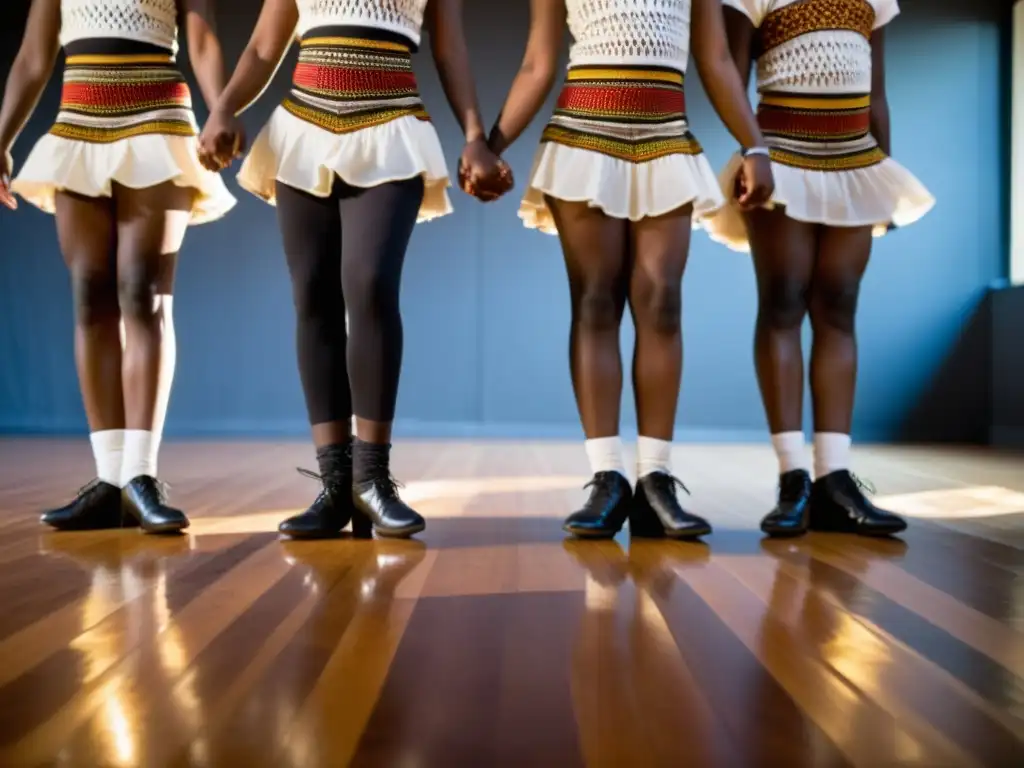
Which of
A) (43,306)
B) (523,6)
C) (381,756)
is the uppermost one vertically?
(523,6)

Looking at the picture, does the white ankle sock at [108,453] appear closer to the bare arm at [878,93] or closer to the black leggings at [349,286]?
the black leggings at [349,286]

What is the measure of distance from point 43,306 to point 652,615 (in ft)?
A: 17.7

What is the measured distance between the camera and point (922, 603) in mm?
1254

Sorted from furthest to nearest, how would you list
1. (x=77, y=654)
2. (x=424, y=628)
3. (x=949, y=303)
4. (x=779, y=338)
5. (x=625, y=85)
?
(x=949, y=303) < (x=779, y=338) < (x=625, y=85) < (x=424, y=628) < (x=77, y=654)

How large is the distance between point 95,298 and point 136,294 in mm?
100

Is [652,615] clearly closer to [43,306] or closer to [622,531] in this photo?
[622,531]

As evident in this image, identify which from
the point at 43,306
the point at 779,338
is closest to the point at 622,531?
the point at 779,338

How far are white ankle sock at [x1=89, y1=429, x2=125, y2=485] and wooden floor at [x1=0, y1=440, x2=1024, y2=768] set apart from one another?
0.14m

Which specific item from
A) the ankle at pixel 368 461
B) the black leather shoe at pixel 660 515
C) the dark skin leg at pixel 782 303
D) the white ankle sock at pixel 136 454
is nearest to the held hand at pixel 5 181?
the white ankle sock at pixel 136 454

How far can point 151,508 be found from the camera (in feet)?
6.08

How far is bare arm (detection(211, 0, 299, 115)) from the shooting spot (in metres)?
1.83

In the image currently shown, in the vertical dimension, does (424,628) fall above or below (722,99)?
below

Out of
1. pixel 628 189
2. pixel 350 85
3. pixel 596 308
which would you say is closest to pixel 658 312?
pixel 596 308

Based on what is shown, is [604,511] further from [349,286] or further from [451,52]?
[451,52]
